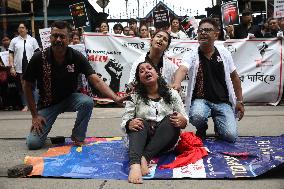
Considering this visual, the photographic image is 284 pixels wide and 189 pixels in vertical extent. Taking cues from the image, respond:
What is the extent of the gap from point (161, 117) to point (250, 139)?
152 cm

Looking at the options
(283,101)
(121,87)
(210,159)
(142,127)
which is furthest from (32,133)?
(283,101)

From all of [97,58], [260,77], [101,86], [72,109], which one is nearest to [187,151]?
[101,86]

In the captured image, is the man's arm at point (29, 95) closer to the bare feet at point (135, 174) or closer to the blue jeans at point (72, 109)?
the blue jeans at point (72, 109)

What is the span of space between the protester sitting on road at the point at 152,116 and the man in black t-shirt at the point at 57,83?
58cm

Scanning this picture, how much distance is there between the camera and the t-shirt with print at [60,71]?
514 centimetres

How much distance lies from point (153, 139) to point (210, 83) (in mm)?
1455

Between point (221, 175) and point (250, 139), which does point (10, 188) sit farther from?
point (250, 139)

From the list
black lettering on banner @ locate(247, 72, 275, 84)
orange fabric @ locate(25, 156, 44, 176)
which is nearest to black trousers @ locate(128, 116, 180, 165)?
orange fabric @ locate(25, 156, 44, 176)

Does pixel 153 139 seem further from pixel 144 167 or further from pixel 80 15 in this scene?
pixel 80 15

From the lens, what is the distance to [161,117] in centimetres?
447

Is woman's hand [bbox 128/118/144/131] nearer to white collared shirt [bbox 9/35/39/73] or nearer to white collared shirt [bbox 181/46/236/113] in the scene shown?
white collared shirt [bbox 181/46/236/113]

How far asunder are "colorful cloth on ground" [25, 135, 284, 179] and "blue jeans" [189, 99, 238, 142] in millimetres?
130

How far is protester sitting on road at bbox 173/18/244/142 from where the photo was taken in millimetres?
5336

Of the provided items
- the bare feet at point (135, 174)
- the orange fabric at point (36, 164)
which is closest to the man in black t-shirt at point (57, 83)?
the orange fabric at point (36, 164)
